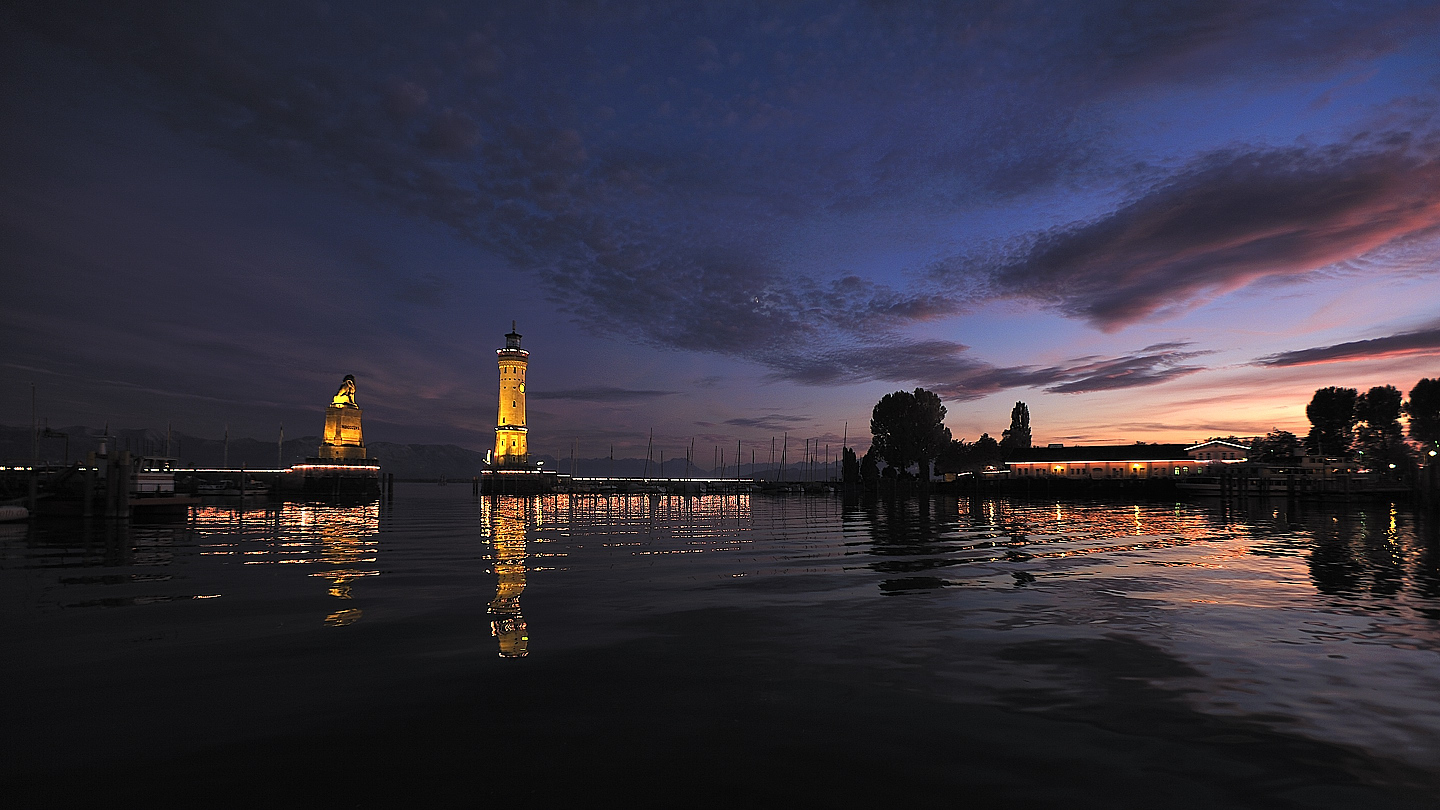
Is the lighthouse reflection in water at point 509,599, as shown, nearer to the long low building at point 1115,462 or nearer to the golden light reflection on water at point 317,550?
the golden light reflection on water at point 317,550

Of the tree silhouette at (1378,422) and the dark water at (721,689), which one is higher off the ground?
the tree silhouette at (1378,422)

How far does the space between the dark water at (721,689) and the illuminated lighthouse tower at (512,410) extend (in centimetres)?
10906

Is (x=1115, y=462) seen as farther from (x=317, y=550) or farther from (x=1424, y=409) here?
(x=317, y=550)

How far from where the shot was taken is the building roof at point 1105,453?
115 metres

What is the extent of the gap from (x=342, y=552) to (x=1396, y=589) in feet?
99.4

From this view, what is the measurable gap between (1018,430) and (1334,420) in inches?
1991

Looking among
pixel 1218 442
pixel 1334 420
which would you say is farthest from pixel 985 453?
pixel 1334 420

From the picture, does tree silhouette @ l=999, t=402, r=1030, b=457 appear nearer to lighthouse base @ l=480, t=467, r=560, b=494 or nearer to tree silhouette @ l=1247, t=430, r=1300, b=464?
tree silhouette @ l=1247, t=430, r=1300, b=464

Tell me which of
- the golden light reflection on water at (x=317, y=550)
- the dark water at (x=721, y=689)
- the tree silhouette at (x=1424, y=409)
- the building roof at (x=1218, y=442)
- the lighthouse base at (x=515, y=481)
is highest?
the tree silhouette at (x=1424, y=409)

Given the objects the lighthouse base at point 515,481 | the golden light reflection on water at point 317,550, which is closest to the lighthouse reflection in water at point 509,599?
the golden light reflection on water at point 317,550

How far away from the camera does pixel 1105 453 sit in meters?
119

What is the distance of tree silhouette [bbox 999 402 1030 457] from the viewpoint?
141 metres

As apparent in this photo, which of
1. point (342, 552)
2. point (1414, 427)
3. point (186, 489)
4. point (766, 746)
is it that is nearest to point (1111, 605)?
point (766, 746)

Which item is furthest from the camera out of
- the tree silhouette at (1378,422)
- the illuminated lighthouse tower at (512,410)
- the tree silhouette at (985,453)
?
the tree silhouette at (985,453)
